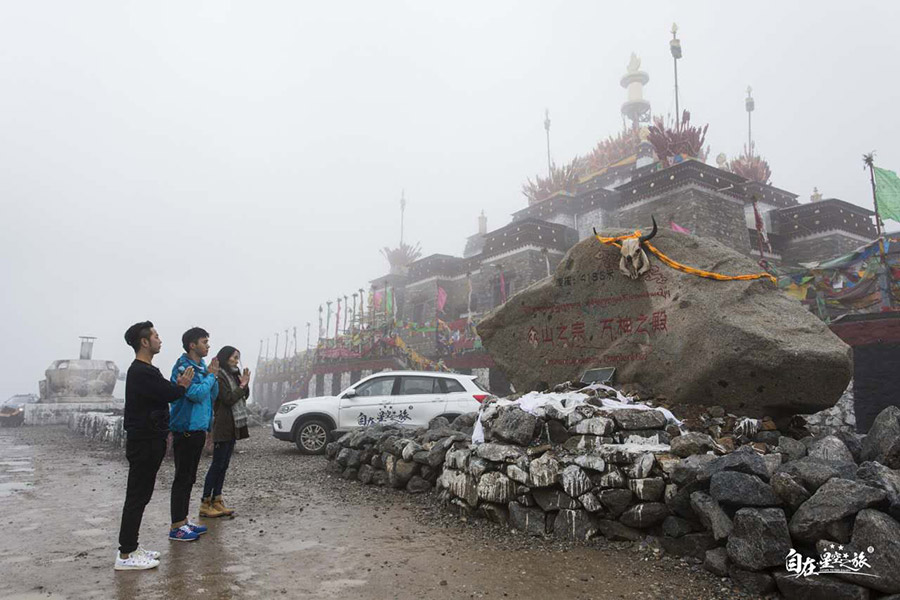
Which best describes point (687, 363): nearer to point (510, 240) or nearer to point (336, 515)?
point (336, 515)

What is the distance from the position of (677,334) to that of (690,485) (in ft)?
5.90

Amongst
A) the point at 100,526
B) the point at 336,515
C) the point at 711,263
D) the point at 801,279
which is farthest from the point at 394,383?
the point at 801,279

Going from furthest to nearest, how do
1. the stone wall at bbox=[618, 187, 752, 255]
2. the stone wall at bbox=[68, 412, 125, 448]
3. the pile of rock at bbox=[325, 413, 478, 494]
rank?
the stone wall at bbox=[618, 187, 752, 255], the stone wall at bbox=[68, 412, 125, 448], the pile of rock at bbox=[325, 413, 478, 494]

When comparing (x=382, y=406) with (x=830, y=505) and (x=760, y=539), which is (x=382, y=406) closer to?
(x=760, y=539)

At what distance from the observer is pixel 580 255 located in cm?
651

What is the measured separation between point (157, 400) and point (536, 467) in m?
3.11

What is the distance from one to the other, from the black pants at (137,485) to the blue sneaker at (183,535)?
68cm

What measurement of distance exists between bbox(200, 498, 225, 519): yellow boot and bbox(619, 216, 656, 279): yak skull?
497 cm


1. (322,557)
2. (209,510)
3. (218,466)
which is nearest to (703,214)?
(218,466)

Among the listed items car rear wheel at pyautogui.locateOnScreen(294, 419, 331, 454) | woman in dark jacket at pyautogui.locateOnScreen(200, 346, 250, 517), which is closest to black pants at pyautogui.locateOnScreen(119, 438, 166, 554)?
woman in dark jacket at pyautogui.locateOnScreen(200, 346, 250, 517)

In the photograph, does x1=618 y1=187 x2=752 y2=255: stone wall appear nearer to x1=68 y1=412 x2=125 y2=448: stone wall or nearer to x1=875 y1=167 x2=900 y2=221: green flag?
x1=875 y1=167 x2=900 y2=221: green flag

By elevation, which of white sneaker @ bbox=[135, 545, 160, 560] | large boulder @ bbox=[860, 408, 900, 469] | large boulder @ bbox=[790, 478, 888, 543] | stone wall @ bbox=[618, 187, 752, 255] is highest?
stone wall @ bbox=[618, 187, 752, 255]

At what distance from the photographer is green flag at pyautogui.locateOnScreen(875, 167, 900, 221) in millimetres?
14877

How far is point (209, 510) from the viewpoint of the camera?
5.38m
